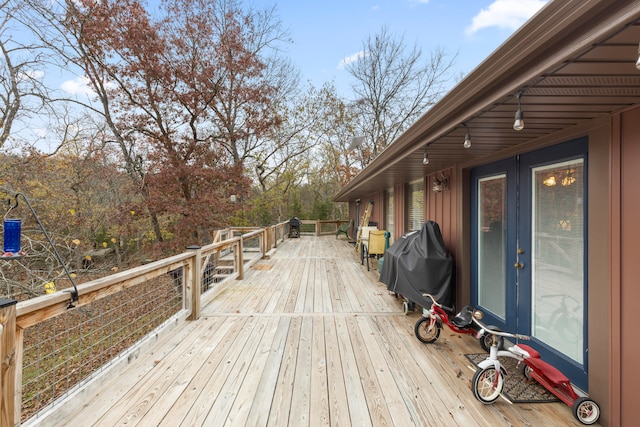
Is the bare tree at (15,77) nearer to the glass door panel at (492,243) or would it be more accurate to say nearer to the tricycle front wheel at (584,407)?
the glass door panel at (492,243)

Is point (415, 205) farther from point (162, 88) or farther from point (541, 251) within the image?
point (162, 88)

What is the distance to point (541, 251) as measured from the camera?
2.56 meters

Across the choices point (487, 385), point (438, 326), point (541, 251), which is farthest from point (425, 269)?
point (487, 385)

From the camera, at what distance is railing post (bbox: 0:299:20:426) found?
148cm

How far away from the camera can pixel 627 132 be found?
180 centimetres

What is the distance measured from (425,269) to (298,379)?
1950 mm

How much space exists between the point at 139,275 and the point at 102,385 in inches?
34.6

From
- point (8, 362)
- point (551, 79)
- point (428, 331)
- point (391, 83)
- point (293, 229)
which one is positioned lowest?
point (428, 331)

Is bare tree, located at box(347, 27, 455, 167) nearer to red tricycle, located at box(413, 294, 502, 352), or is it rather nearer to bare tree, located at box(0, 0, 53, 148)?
bare tree, located at box(0, 0, 53, 148)

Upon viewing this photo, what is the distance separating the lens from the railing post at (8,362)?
4.84 feet

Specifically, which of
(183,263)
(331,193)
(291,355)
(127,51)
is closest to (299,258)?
(183,263)

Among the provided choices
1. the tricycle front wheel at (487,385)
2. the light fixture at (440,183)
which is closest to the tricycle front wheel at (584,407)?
the tricycle front wheel at (487,385)

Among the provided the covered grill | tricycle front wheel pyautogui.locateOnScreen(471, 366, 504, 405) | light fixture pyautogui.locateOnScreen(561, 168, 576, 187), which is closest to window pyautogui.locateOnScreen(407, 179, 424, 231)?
light fixture pyautogui.locateOnScreen(561, 168, 576, 187)

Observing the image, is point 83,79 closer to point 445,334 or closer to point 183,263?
point 183,263
